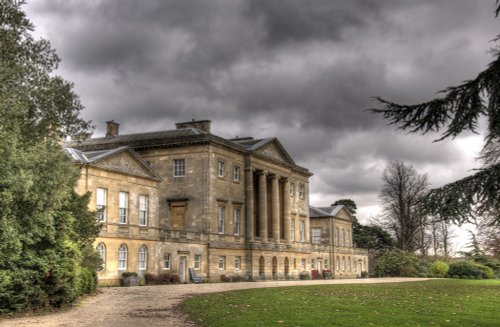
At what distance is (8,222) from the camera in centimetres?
1758

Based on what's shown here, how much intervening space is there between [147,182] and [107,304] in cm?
2092

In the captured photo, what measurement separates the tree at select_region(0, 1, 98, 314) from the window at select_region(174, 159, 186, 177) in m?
28.0

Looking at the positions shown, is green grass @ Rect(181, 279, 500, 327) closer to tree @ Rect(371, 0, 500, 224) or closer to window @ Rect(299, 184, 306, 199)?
tree @ Rect(371, 0, 500, 224)

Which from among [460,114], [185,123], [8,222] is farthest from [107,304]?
[185,123]

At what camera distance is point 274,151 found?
197ft

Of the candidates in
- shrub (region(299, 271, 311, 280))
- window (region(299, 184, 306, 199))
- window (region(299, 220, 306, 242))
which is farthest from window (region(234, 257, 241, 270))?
window (region(299, 184, 306, 199))

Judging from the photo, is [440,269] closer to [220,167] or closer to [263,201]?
[263,201]

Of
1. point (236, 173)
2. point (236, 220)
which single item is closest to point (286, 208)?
point (236, 220)

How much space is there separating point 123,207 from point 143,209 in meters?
1.94

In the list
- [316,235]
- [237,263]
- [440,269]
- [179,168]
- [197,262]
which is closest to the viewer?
[197,262]

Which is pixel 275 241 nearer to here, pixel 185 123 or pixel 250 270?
pixel 250 270

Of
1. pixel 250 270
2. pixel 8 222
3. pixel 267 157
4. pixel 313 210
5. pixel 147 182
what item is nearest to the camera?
pixel 8 222

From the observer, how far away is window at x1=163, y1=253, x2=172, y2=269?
42.1m

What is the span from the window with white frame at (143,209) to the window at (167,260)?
2.60 m
